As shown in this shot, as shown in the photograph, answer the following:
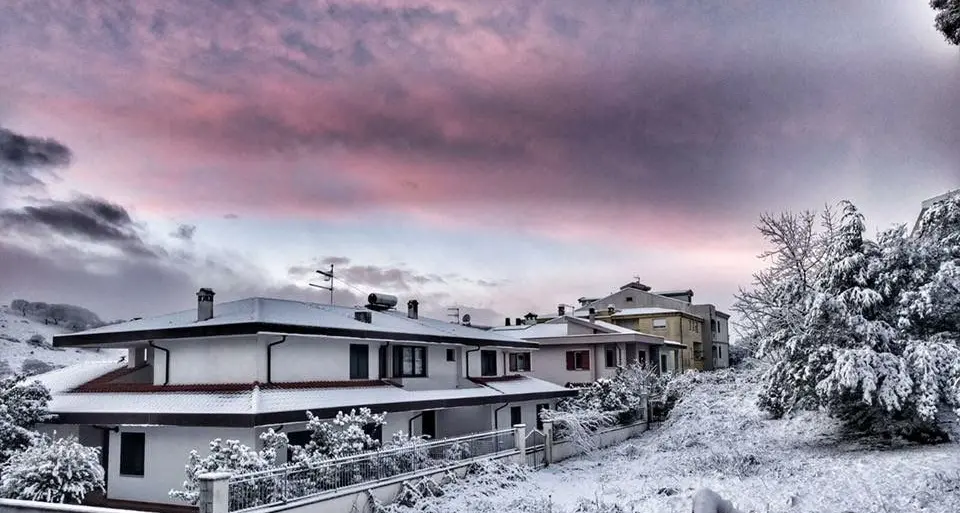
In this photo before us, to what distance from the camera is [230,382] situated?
22.5m

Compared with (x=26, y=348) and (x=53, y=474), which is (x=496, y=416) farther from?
(x=26, y=348)

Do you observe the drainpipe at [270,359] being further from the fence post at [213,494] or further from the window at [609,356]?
the window at [609,356]

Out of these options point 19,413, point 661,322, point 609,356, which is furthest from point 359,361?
point 661,322

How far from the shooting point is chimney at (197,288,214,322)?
24.0 m

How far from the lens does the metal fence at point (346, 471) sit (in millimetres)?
16750

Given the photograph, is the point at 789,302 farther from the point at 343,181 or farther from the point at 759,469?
the point at 343,181

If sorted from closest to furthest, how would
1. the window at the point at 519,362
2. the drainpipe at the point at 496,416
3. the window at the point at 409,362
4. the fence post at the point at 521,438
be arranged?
the fence post at the point at 521,438
the window at the point at 409,362
the drainpipe at the point at 496,416
the window at the point at 519,362

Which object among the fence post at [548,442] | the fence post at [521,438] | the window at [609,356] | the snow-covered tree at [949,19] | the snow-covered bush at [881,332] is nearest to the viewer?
the snow-covered tree at [949,19]

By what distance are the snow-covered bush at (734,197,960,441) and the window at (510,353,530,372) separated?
15194 millimetres

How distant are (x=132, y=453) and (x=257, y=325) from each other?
19.5 ft

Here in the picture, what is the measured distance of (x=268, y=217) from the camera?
2955 cm

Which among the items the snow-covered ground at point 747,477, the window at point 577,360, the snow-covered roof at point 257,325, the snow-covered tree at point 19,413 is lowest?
the snow-covered ground at point 747,477

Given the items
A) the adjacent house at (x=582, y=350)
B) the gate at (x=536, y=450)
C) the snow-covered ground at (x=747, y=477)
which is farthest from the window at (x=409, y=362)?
the adjacent house at (x=582, y=350)

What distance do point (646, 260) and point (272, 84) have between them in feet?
68.7
